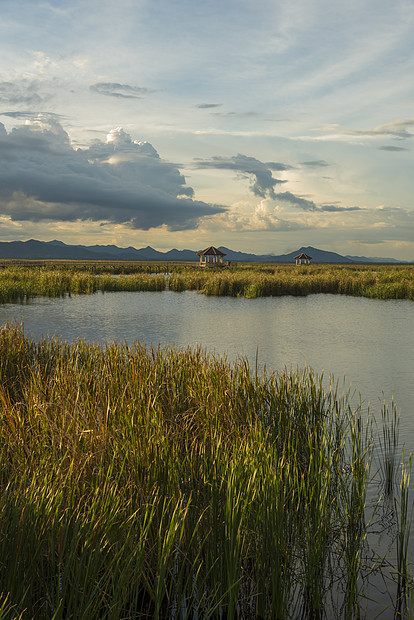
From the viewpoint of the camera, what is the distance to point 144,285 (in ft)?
128

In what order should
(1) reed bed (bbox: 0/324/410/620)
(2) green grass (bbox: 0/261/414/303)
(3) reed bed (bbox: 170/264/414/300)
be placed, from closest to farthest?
(1) reed bed (bbox: 0/324/410/620) → (2) green grass (bbox: 0/261/414/303) → (3) reed bed (bbox: 170/264/414/300)

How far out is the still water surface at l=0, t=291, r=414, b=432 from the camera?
13.7m

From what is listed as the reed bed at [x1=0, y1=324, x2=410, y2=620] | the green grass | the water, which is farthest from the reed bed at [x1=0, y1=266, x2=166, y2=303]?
the reed bed at [x1=0, y1=324, x2=410, y2=620]

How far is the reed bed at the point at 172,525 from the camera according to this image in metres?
2.97

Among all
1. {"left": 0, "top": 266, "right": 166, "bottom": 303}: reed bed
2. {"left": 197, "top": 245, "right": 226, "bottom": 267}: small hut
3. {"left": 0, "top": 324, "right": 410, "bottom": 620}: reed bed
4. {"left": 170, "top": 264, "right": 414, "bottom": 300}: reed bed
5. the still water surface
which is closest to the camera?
{"left": 0, "top": 324, "right": 410, "bottom": 620}: reed bed

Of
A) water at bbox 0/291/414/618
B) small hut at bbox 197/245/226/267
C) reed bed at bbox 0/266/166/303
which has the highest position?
small hut at bbox 197/245/226/267

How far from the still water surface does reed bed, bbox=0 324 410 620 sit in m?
3.59

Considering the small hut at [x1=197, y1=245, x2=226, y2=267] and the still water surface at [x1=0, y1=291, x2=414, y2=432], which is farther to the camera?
the small hut at [x1=197, y1=245, x2=226, y2=267]

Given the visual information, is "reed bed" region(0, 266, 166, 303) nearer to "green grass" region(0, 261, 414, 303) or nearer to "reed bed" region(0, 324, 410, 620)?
"green grass" region(0, 261, 414, 303)

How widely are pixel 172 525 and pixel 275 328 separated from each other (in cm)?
1863

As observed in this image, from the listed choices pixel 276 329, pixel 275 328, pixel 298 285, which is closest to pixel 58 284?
pixel 298 285

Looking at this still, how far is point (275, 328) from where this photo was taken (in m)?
21.4

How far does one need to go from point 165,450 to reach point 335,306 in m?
27.2

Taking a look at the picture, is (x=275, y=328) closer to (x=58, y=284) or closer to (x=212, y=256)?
(x=58, y=284)
